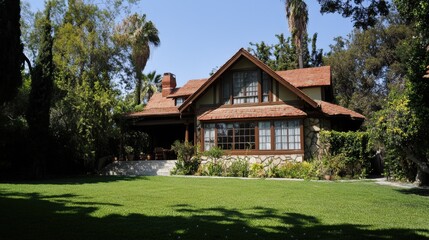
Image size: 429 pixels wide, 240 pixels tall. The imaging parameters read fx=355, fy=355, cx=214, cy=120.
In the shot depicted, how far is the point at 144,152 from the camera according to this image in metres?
25.8

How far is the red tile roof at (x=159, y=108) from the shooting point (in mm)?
24312

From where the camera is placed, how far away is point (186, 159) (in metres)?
19.9

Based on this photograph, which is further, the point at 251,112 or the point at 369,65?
the point at 369,65

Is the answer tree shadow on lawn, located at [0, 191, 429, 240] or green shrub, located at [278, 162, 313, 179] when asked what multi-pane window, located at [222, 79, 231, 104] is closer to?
green shrub, located at [278, 162, 313, 179]

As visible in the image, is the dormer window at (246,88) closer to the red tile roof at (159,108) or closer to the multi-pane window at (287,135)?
the multi-pane window at (287,135)

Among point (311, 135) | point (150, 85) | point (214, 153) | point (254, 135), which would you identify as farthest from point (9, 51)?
point (150, 85)

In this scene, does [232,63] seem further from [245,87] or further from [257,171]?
[257,171]

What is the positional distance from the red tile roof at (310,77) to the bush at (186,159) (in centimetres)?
766

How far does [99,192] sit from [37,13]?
77.1ft

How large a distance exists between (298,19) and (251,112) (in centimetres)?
1814

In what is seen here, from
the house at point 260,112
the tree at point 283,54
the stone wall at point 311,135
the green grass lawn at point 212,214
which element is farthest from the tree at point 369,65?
the green grass lawn at point 212,214

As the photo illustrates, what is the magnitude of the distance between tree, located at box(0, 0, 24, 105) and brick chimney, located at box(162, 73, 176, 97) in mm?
17580

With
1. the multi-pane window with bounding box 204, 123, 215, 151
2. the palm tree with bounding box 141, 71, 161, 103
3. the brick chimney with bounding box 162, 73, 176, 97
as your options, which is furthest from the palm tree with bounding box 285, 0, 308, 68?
the palm tree with bounding box 141, 71, 161, 103

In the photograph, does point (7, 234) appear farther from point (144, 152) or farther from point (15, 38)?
point (144, 152)
